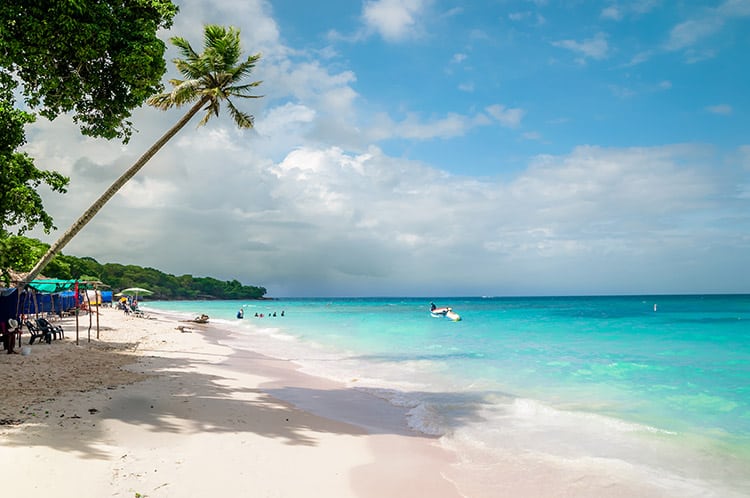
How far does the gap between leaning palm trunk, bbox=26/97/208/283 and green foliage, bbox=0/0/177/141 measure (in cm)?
123

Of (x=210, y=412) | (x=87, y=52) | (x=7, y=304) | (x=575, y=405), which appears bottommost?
(x=575, y=405)

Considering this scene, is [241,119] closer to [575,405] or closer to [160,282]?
[575,405]

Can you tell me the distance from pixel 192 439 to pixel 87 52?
24.6 ft

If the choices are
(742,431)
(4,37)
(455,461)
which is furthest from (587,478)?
(4,37)

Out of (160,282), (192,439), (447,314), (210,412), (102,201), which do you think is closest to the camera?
(192,439)

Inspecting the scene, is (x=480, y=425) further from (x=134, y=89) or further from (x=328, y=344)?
(x=328, y=344)

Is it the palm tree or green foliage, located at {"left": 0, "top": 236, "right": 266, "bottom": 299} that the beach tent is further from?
green foliage, located at {"left": 0, "top": 236, "right": 266, "bottom": 299}

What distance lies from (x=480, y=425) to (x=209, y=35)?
1499cm

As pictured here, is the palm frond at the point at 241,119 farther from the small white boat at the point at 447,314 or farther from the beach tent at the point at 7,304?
the small white boat at the point at 447,314

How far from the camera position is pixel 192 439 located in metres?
6.52

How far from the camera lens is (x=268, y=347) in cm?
2233

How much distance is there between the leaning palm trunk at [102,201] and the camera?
9781 millimetres

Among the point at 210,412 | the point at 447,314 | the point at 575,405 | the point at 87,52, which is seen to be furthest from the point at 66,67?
the point at 447,314

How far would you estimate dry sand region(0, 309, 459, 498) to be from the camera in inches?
198
